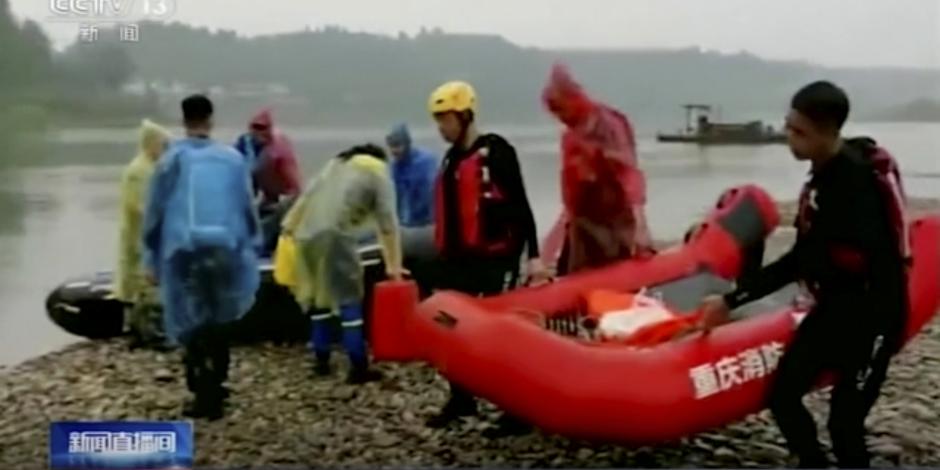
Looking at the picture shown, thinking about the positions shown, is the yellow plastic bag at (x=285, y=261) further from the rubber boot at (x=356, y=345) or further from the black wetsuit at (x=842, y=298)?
the black wetsuit at (x=842, y=298)

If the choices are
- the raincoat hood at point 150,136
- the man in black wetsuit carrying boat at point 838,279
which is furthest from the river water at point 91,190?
the man in black wetsuit carrying boat at point 838,279

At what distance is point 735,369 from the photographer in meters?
3.07

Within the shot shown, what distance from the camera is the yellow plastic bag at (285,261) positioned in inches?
131

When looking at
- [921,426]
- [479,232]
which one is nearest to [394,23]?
[479,232]

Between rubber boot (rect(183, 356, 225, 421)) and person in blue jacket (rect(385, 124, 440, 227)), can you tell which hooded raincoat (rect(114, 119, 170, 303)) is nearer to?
rubber boot (rect(183, 356, 225, 421))

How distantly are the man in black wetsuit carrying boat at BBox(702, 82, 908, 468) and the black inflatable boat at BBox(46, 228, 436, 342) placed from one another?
0.62 metres

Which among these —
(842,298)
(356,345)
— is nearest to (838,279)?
(842,298)

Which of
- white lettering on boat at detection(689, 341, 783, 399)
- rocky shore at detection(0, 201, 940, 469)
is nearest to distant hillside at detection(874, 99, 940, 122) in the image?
rocky shore at detection(0, 201, 940, 469)

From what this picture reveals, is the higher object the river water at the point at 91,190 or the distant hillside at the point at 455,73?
the distant hillside at the point at 455,73

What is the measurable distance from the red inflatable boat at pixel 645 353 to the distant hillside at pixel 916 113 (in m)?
0.20

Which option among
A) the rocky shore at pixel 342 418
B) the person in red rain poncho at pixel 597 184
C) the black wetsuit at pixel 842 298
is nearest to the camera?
the black wetsuit at pixel 842 298

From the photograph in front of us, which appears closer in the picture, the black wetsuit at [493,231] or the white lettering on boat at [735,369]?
the white lettering on boat at [735,369]

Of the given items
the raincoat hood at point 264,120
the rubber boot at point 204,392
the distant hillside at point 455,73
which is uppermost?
the distant hillside at point 455,73

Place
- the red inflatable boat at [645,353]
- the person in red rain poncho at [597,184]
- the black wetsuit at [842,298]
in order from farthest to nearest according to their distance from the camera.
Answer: the person in red rain poncho at [597,184] < the red inflatable boat at [645,353] < the black wetsuit at [842,298]
